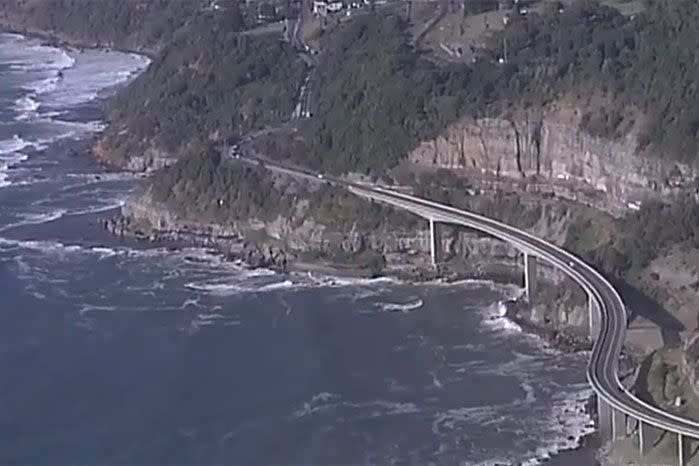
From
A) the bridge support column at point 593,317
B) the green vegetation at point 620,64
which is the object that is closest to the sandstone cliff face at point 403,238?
the bridge support column at point 593,317

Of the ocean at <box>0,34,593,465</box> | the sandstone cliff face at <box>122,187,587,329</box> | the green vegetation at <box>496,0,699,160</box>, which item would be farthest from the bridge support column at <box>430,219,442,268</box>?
the green vegetation at <box>496,0,699,160</box>

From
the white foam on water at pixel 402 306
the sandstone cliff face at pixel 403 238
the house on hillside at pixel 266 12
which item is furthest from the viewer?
the house on hillside at pixel 266 12

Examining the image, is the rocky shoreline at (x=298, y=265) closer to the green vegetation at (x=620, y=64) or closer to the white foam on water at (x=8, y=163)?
the green vegetation at (x=620, y=64)

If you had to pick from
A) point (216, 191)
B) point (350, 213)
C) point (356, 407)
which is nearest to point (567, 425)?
point (356, 407)

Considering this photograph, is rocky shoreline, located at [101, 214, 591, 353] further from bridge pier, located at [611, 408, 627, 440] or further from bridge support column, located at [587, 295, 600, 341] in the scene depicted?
bridge pier, located at [611, 408, 627, 440]

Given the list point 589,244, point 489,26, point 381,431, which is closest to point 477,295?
point 589,244

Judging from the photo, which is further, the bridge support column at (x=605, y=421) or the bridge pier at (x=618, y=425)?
the bridge support column at (x=605, y=421)

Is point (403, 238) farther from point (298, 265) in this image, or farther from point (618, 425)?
point (618, 425)
